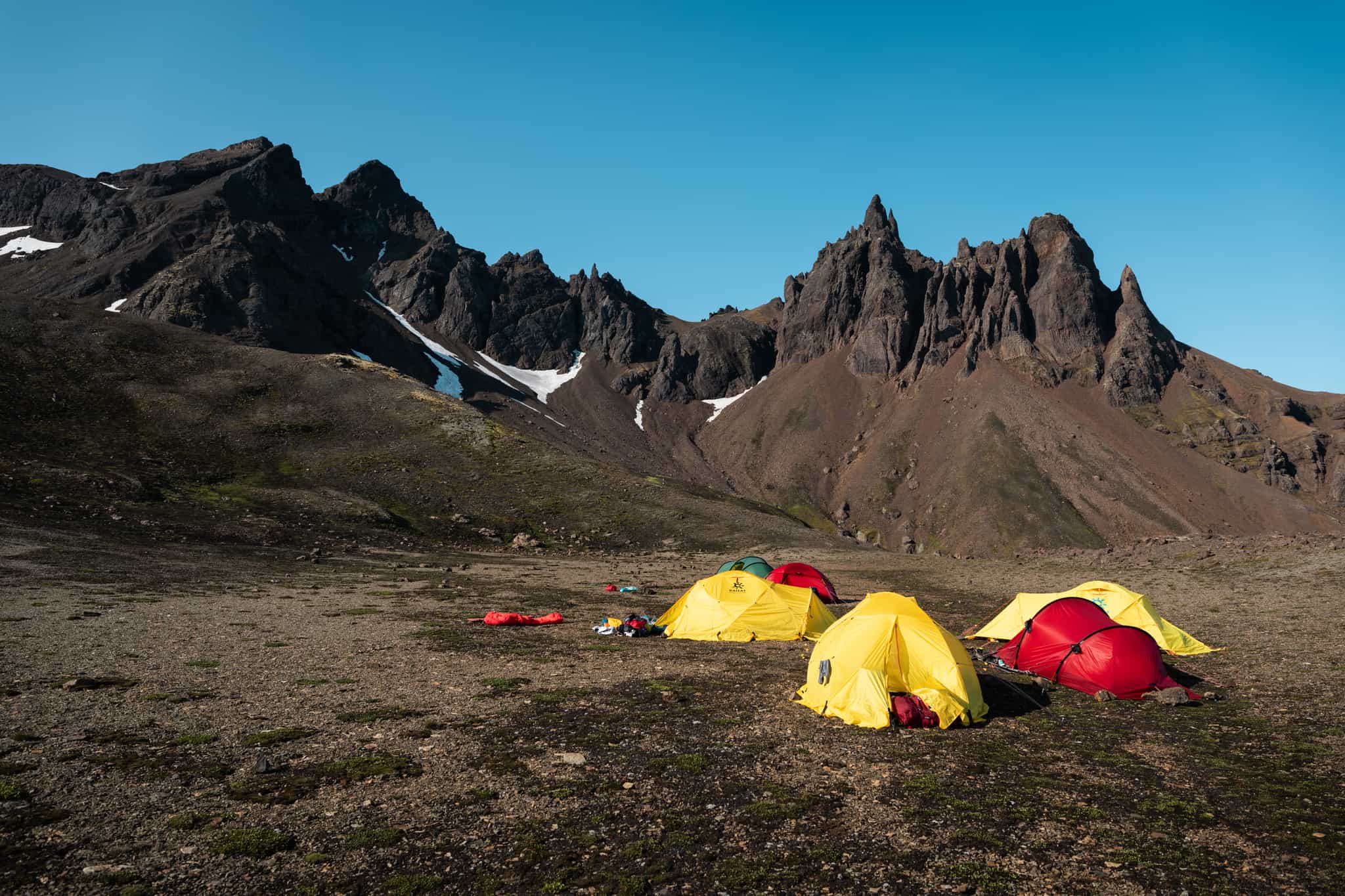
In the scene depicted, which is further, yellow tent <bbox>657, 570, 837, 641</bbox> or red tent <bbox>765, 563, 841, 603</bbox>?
red tent <bbox>765, 563, 841, 603</bbox>

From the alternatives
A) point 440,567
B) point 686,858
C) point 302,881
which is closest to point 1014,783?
point 686,858

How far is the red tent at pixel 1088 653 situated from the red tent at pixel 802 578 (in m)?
15.0

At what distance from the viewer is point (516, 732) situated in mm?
16609

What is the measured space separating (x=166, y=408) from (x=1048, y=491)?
498ft

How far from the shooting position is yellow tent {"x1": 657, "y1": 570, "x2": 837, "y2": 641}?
3064 centimetres

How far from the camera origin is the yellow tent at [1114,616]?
27094mm

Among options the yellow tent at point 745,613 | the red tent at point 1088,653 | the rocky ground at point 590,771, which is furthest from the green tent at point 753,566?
the red tent at point 1088,653

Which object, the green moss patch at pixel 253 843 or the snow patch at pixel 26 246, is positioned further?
the snow patch at pixel 26 246

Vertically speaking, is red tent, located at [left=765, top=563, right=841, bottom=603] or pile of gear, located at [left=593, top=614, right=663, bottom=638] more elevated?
red tent, located at [left=765, top=563, right=841, bottom=603]

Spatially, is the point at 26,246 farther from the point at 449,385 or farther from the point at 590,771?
the point at 590,771

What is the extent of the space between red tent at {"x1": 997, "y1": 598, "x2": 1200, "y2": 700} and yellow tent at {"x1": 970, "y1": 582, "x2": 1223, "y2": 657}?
289 cm

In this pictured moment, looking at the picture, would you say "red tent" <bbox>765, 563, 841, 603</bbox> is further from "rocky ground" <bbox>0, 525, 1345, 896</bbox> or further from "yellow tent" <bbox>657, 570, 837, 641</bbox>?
"rocky ground" <bbox>0, 525, 1345, 896</bbox>

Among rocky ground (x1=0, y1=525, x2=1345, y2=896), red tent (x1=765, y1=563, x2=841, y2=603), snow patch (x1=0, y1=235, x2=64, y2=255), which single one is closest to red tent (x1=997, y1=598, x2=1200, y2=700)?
rocky ground (x1=0, y1=525, x2=1345, y2=896)

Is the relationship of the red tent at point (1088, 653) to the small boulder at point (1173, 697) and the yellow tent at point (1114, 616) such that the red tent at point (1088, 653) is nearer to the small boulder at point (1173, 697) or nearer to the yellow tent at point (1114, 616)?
the small boulder at point (1173, 697)
